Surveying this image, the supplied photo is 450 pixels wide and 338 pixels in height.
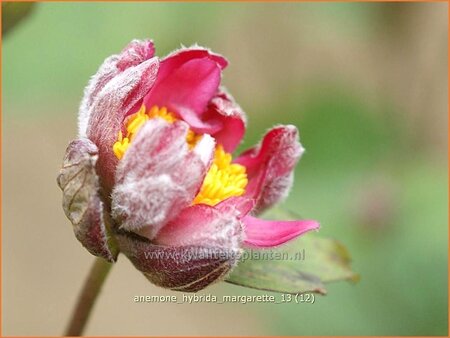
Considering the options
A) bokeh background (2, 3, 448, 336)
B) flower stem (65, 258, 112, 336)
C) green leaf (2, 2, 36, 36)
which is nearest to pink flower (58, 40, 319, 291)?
flower stem (65, 258, 112, 336)

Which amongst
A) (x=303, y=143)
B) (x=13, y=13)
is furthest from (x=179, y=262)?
(x=303, y=143)

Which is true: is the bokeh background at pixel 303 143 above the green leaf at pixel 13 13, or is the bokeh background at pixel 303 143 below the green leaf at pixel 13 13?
below

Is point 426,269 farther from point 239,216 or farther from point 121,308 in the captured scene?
point 239,216

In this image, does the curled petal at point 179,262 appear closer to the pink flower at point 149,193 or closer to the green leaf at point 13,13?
the pink flower at point 149,193

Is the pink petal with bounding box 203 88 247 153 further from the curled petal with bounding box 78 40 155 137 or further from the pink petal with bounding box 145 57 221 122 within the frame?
the curled petal with bounding box 78 40 155 137

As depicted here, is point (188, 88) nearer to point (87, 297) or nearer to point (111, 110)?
point (111, 110)

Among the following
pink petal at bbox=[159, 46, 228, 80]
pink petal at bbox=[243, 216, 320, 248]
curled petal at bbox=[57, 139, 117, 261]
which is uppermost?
pink petal at bbox=[159, 46, 228, 80]

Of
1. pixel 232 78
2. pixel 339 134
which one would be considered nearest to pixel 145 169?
pixel 339 134

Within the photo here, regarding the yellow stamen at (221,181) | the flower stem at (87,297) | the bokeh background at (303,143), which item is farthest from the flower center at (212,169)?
the bokeh background at (303,143)
